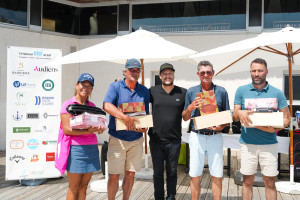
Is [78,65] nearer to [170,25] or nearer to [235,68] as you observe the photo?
[170,25]

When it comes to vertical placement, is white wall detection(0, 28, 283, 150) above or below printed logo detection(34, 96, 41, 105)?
above

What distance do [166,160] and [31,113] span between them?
A: 2528mm

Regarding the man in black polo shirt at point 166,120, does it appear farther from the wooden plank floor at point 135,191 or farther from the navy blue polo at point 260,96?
the wooden plank floor at point 135,191

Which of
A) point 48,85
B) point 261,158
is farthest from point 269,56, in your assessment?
point 48,85

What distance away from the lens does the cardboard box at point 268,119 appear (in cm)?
296

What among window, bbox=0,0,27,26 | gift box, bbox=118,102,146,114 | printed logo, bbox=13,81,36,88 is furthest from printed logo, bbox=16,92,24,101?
window, bbox=0,0,27,26

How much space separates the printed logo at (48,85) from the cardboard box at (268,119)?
3.32m

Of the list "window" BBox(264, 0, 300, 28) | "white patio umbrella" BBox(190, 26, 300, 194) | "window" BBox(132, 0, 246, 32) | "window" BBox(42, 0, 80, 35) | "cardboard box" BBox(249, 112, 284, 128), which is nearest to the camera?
"cardboard box" BBox(249, 112, 284, 128)

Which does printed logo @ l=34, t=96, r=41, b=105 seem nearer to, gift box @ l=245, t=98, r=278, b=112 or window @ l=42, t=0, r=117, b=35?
gift box @ l=245, t=98, r=278, b=112

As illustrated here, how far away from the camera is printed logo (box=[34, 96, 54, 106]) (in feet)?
15.5

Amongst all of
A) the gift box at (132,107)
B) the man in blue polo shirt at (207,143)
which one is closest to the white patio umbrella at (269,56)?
the man in blue polo shirt at (207,143)

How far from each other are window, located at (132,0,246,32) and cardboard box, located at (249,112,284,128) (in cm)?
553

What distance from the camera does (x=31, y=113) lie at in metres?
4.69

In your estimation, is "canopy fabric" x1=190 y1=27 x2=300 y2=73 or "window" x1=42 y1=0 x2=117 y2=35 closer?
"canopy fabric" x1=190 y1=27 x2=300 y2=73
